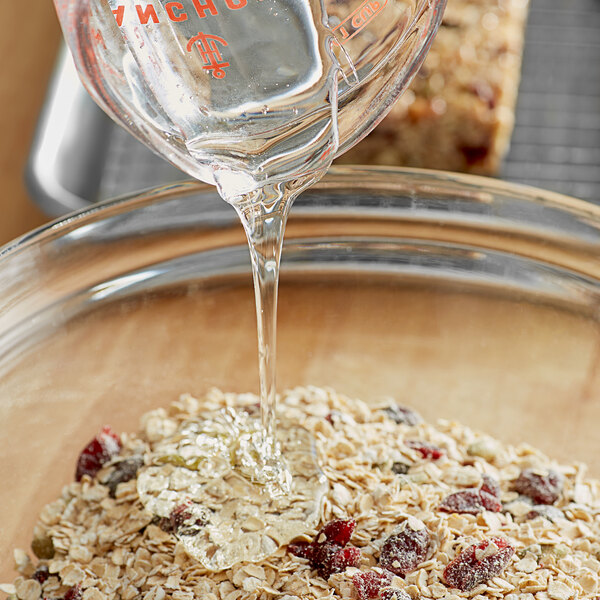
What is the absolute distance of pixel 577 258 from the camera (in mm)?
822

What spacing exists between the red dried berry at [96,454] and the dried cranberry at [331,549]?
18 centimetres

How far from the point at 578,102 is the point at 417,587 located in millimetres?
1340

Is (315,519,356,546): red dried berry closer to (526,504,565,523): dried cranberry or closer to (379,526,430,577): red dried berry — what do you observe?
(379,526,430,577): red dried berry

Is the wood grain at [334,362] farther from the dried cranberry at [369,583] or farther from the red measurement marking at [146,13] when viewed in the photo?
the red measurement marking at [146,13]

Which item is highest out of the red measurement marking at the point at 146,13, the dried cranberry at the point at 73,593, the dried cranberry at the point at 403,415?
the dried cranberry at the point at 403,415

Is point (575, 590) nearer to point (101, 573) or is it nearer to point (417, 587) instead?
point (417, 587)

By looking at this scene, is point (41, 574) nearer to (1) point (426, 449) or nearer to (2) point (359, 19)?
(1) point (426, 449)

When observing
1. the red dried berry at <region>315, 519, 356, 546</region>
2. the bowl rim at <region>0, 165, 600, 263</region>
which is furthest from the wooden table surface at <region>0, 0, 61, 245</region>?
the red dried berry at <region>315, 519, 356, 546</region>

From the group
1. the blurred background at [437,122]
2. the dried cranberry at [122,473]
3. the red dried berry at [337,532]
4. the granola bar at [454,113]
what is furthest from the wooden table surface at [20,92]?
the red dried berry at [337,532]

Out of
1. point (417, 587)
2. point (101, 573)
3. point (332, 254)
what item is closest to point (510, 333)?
point (332, 254)

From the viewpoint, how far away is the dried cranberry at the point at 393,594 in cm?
62

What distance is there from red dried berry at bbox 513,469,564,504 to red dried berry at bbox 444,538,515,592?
9 centimetres

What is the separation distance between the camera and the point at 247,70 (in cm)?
52

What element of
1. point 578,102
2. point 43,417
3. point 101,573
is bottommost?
point 101,573
